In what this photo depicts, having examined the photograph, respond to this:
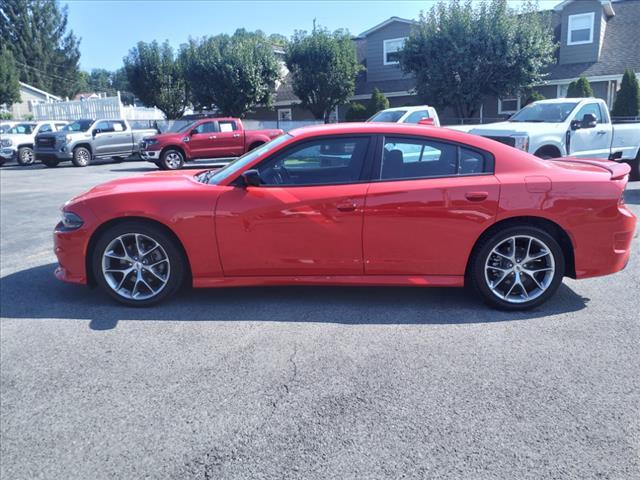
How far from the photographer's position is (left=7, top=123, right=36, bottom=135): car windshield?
930 inches

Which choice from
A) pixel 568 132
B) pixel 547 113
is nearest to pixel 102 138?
pixel 547 113

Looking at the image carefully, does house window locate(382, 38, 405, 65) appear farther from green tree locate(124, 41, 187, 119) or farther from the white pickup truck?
the white pickup truck

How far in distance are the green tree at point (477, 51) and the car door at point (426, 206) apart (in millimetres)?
18705

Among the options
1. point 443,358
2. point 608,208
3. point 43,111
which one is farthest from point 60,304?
point 43,111

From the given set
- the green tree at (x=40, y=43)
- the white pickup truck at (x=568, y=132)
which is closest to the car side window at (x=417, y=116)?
the white pickup truck at (x=568, y=132)

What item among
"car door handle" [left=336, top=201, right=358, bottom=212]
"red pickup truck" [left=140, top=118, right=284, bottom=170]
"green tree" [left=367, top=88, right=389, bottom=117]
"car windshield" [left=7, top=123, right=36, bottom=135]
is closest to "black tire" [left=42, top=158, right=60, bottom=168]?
"car windshield" [left=7, top=123, right=36, bottom=135]

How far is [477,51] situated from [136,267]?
2017 centimetres

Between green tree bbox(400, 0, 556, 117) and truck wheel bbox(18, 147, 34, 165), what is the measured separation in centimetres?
1672

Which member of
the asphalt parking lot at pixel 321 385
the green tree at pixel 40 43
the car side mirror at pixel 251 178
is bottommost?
the asphalt parking lot at pixel 321 385

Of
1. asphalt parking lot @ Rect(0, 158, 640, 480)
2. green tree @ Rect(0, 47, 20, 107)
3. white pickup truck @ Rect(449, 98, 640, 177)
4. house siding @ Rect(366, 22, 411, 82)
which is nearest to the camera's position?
asphalt parking lot @ Rect(0, 158, 640, 480)

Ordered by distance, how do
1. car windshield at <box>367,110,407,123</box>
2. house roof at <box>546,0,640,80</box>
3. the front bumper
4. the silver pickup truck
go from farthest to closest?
house roof at <box>546,0,640,80</box> → the silver pickup truck → the front bumper → car windshield at <box>367,110,407,123</box>

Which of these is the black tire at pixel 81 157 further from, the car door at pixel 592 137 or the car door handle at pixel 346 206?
the car door handle at pixel 346 206

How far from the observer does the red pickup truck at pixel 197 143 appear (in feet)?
62.0

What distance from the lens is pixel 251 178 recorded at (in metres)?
4.58
